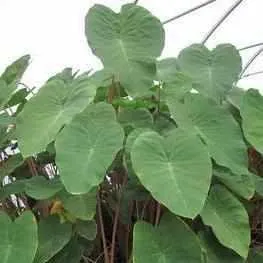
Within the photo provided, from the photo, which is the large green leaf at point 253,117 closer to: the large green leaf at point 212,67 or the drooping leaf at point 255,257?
the large green leaf at point 212,67

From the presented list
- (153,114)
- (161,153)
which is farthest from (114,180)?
(161,153)

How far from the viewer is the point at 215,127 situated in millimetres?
1752

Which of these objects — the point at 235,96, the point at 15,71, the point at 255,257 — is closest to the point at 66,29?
the point at 15,71

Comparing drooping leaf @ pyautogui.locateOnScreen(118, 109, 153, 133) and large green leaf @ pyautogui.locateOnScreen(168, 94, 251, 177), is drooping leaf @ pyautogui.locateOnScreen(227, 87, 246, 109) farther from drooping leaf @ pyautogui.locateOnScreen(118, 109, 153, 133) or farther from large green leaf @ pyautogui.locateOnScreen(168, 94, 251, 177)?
drooping leaf @ pyautogui.locateOnScreen(118, 109, 153, 133)

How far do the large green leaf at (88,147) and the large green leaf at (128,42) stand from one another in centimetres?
12

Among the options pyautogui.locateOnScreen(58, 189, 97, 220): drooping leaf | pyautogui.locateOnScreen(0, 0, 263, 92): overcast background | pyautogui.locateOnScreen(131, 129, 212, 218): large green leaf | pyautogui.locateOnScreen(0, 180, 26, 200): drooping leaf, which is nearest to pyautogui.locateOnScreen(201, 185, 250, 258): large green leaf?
pyautogui.locateOnScreen(131, 129, 212, 218): large green leaf

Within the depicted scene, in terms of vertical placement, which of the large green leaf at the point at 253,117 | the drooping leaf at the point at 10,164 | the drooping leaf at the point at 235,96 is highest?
the large green leaf at the point at 253,117

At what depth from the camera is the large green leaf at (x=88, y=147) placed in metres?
1.48

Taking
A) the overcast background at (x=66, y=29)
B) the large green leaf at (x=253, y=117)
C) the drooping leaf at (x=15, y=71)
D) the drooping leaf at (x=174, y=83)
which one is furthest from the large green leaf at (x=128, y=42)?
the overcast background at (x=66, y=29)

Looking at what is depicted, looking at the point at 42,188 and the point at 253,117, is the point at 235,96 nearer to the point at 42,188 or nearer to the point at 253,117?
the point at 253,117

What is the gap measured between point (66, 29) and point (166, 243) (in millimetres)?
1934

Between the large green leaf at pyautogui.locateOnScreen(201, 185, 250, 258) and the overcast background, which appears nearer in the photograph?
the large green leaf at pyautogui.locateOnScreen(201, 185, 250, 258)

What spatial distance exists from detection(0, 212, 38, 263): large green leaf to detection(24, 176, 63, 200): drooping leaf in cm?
6

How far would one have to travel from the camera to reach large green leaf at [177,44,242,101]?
6.15 ft
